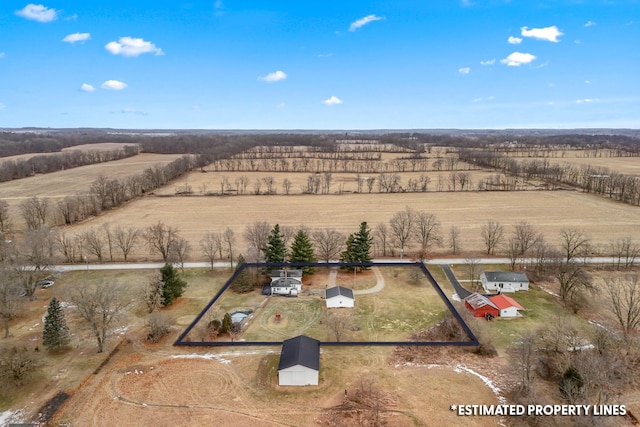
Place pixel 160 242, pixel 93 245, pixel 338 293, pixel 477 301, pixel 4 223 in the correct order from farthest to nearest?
pixel 4 223
pixel 93 245
pixel 160 242
pixel 338 293
pixel 477 301

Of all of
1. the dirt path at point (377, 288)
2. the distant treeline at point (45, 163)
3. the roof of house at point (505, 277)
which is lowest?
the dirt path at point (377, 288)

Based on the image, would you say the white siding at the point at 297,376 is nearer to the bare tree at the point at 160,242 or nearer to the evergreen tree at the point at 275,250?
the evergreen tree at the point at 275,250

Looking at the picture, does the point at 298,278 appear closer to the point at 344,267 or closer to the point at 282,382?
the point at 344,267

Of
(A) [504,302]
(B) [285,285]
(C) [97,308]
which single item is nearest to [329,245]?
(B) [285,285]

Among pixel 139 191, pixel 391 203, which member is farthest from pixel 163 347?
pixel 139 191

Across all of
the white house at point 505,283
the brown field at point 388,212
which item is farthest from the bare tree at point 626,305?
the brown field at point 388,212

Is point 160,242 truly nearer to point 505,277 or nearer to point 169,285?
point 169,285
